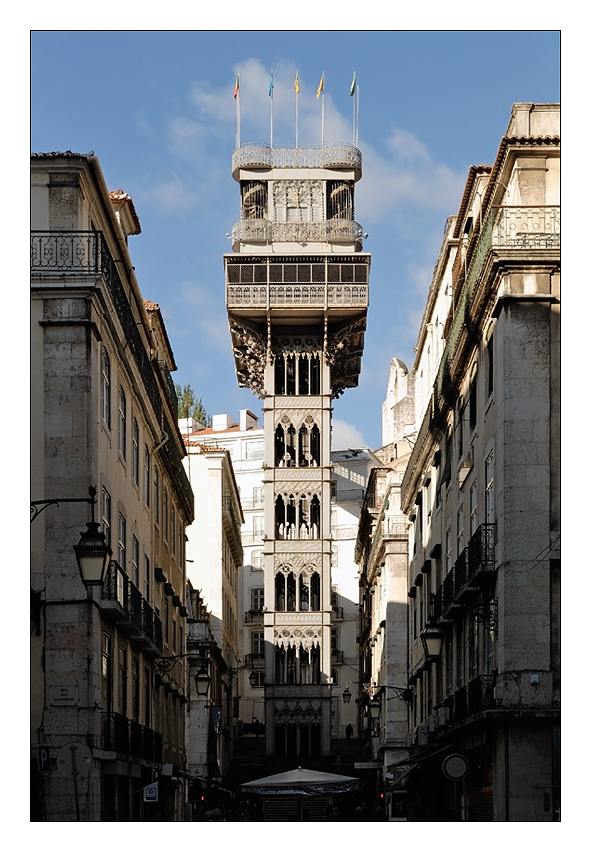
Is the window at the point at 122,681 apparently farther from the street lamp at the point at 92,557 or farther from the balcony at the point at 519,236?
the street lamp at the point at 92,557

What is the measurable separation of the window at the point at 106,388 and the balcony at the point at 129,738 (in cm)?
614

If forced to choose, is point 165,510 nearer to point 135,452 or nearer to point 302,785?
point 135,452

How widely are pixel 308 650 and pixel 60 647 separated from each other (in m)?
46.4

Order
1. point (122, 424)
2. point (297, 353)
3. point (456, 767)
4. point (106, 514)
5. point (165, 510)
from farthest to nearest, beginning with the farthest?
point (297, 353), point (165, 510), point (122, 424), point (106, 514), point (456, 767)

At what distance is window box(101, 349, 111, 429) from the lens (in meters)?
31.9

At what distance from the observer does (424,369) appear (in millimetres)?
55531

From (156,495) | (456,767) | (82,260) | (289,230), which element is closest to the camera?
(456,767)

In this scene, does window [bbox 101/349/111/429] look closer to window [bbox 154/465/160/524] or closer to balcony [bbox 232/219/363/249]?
window [bbox 154/465/160/524]

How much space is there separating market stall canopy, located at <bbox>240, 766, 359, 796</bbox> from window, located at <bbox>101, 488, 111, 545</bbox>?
732cm

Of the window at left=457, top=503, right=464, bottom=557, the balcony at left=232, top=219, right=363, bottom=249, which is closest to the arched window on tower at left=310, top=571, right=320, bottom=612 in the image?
the balcony at left=232, top=219, right=363, bottom=249

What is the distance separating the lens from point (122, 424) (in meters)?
35.7

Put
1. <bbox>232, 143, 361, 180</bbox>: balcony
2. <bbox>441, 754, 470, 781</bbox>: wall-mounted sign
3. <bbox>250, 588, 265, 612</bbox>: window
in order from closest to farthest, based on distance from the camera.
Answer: <bbox>441, 754, 470, 781</bbox>: wall-mounted sign, <bbox>232, 143, 361, 180</bbox>: balcony, <bbox>250, 588, 265, 612</bbox>: window

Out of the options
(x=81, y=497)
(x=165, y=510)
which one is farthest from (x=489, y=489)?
(x=165, y=510)

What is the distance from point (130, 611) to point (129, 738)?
107 inches
